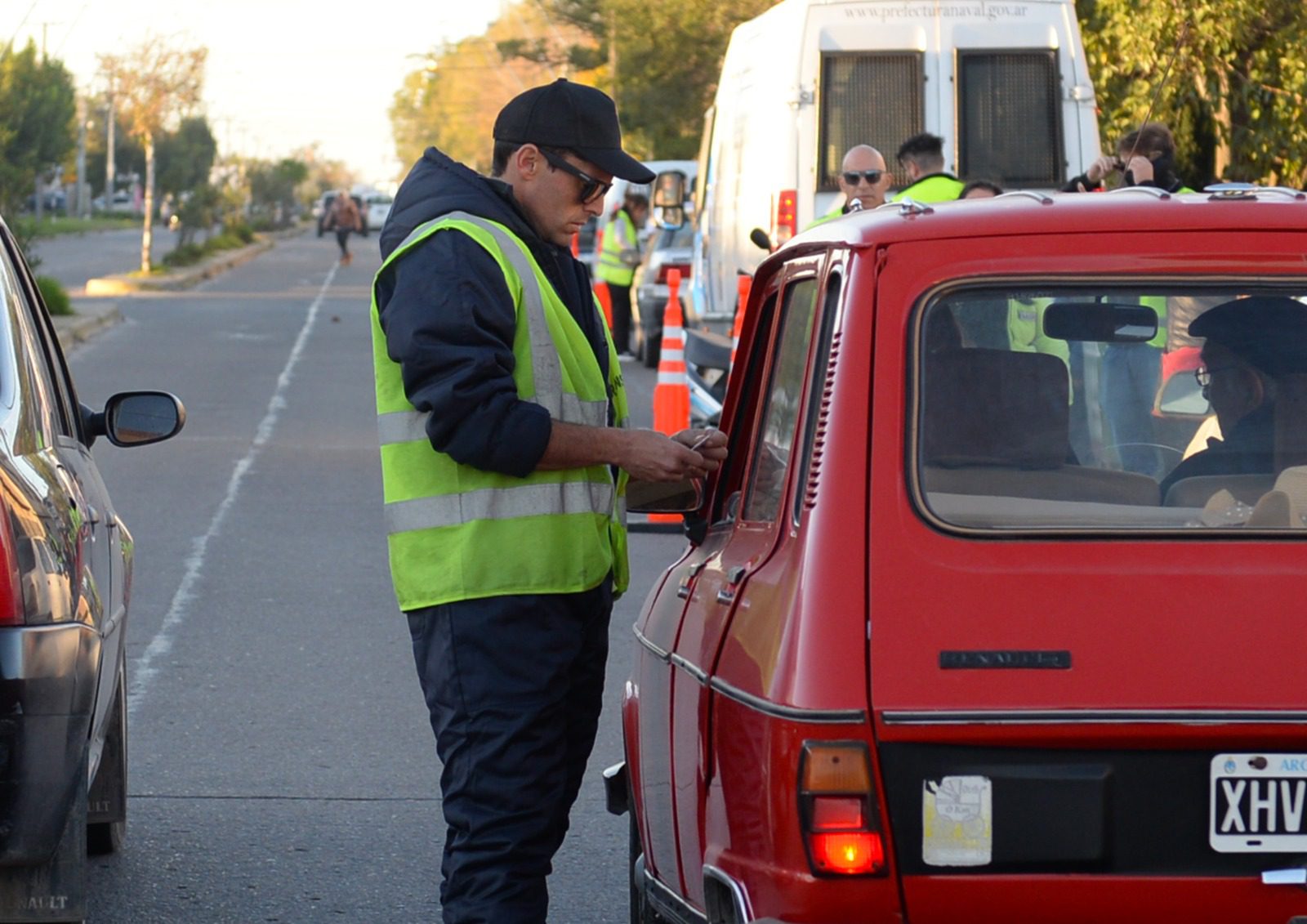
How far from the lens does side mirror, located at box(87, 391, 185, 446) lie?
5256 mm

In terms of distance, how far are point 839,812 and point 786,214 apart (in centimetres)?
1123

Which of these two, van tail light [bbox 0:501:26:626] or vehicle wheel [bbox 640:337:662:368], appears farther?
vehicle wheel [bbox 640:337:662:368]

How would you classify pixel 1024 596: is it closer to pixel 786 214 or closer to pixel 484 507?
pixel 484 507

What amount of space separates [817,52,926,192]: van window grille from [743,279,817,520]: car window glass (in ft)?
33.9

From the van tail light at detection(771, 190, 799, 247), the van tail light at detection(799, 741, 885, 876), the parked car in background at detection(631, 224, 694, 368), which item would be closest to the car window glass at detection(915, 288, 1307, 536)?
the van tail light at detection(799, 741, 885, 876)

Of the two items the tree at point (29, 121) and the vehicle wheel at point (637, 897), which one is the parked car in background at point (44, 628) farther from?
the tree at point (29, 121)

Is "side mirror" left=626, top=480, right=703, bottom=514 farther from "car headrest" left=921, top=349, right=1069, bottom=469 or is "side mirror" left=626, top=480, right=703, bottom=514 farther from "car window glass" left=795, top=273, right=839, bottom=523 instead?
"car headrest" left=921, top=349, right=1069, bottom=469

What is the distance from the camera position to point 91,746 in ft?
14.8

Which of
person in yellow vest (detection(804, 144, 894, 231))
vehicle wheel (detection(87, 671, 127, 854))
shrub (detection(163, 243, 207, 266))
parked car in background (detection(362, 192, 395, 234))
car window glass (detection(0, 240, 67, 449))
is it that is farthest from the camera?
parked car in background (detection(362, 192, 395, 234))

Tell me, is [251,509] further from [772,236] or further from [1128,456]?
[1128,456]

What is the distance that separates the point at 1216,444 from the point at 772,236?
1088 centimetres

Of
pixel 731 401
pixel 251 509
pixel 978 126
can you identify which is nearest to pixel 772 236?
pixel 978 126

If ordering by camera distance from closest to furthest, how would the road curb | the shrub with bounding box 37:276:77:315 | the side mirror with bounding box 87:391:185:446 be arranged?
the side mirror with bounding box 87:391:185:446 < the shrub with bounding box 37:276:77:315 < the road curb

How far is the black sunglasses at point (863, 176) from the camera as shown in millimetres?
11109
